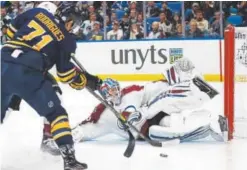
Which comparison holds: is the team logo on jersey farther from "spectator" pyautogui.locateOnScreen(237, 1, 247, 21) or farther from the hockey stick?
"spectator" pyautogui.locateOnScreen(237, 1, 247, 21)

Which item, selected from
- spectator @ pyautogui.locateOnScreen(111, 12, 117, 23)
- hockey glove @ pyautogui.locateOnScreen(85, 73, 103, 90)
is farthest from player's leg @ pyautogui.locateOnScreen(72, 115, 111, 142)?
spectator @ pyautogui.locateOnScreen(111, 12, 117, 23)

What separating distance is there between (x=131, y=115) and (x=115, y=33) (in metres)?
3.25

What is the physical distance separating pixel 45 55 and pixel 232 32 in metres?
1.43

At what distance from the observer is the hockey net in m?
4.05

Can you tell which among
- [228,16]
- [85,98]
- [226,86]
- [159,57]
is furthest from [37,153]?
[228,16]

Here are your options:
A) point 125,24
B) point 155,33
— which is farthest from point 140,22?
point 155,33

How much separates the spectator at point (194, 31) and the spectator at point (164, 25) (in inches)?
8.8

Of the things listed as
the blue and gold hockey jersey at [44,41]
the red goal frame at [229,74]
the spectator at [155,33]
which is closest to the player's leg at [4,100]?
the blue and gold hockey jersey at [44,41]

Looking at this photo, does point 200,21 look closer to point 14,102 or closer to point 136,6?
point 136,6

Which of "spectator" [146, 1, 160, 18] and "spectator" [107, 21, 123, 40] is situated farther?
"spectator" [146, 1, 160, 18]

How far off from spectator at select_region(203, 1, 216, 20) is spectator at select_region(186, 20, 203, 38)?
176 millimetres

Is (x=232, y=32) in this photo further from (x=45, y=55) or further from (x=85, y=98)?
(x=85, y=98)

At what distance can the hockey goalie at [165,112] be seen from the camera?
3.94 m

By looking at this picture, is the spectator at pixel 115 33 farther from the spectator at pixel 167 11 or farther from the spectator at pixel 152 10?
the spectator at pixel 167 11
